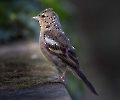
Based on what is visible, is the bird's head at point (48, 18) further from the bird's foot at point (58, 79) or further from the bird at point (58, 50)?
the bird's foot at point (58, 79)

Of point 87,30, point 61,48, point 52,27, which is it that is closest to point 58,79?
point 61,48

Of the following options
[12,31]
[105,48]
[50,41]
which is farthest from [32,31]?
[105,48]

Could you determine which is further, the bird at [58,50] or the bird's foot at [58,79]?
the bird at [58,50]

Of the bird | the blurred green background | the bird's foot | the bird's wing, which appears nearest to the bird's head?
the bird

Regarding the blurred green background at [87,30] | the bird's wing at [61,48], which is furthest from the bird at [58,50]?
the blurred green background at [87,30]

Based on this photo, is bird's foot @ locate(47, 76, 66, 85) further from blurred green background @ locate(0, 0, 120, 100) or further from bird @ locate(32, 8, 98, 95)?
blurred green background @ locate(0, 0, 120, 100)

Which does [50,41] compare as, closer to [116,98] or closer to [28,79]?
[28,79]

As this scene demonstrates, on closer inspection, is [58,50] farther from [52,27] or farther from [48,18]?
[48,18]
